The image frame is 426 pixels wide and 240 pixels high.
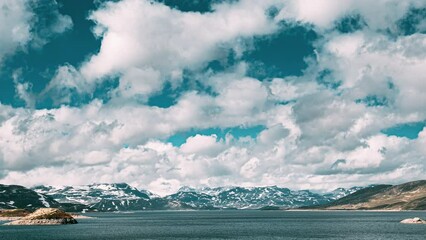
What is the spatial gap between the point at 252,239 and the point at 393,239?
5277 centimetres

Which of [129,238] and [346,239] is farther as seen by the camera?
[129,238]

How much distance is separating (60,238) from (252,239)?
75976 mm

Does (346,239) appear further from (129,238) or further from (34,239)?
(34,239)

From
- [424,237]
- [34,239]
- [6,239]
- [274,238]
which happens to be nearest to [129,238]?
[34,239]

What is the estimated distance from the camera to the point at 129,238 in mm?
184250

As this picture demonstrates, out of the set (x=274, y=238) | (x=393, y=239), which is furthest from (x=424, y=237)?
(x=274, y=238)

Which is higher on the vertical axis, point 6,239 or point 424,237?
point 6,239

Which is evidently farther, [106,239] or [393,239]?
[106,239]

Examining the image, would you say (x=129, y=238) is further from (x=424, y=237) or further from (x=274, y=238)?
(x=424, y=237)

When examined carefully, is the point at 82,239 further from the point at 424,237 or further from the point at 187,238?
the point at 424,237

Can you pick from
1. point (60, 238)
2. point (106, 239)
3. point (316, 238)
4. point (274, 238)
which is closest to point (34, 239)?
point (60, 238)

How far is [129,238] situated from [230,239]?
42076 mm

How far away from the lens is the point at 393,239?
168500 millimetres

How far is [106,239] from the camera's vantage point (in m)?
180
